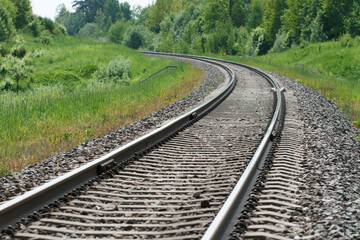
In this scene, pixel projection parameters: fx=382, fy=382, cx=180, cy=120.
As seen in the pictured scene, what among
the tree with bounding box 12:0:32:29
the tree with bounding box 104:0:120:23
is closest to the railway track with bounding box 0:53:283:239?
the tree with bounding box 12:0:32:29

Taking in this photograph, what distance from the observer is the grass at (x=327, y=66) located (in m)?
15.6

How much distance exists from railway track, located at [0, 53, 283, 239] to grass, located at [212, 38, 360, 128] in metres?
8.11

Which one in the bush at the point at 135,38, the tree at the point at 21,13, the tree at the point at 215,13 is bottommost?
the bush at the point at 135,38

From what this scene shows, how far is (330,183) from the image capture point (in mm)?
4363

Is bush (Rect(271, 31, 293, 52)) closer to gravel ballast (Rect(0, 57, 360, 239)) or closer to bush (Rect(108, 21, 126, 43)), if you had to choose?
gravel ballast (Rect(0, 57, 360, 239))

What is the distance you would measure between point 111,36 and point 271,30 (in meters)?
41.2

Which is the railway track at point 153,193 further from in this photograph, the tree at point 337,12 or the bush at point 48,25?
the bush at point 48,25

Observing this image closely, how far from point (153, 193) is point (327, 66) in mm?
Answer: 32325

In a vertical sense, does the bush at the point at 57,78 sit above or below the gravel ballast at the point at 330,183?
above

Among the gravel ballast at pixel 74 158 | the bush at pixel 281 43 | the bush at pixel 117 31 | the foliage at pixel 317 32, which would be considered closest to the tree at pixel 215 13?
the bush at pixel 281 43

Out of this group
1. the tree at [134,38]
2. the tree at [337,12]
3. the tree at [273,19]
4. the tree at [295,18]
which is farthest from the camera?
the tree at [134,38]

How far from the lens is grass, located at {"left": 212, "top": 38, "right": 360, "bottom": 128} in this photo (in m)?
15.6

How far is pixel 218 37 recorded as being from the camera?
48.0 metres

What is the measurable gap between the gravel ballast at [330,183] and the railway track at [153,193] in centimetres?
62
